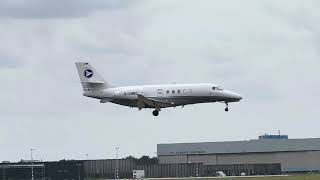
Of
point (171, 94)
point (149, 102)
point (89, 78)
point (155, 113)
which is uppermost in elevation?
point (89, 78)

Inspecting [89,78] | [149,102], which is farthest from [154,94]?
[89,78]

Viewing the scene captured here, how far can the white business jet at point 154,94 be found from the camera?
158 meters

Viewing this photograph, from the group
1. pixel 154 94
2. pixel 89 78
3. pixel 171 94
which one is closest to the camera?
pixel 171 94

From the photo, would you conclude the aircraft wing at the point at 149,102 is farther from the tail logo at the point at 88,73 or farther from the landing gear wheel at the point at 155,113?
the tail logo at the point at 88,73

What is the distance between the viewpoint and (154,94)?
528ft

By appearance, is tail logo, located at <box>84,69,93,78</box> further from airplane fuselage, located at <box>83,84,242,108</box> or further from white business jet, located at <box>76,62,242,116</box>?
airplane fuselage, located at <box>83,84,242,108</box>

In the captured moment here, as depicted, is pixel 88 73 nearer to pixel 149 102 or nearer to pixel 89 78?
pixel 89 78

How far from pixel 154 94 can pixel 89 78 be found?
11233 mm

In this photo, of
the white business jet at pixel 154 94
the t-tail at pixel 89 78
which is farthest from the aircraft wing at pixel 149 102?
the t-tail at pixel 89 78

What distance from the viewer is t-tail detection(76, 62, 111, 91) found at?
162875 mm

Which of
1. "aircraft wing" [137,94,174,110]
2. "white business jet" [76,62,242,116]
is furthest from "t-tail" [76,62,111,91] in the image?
"aircraft wing" [137,94,174,110]

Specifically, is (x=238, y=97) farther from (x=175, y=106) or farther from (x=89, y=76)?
(x=89, y=76)

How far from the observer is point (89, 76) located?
166m

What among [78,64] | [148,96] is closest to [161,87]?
[148,96]
